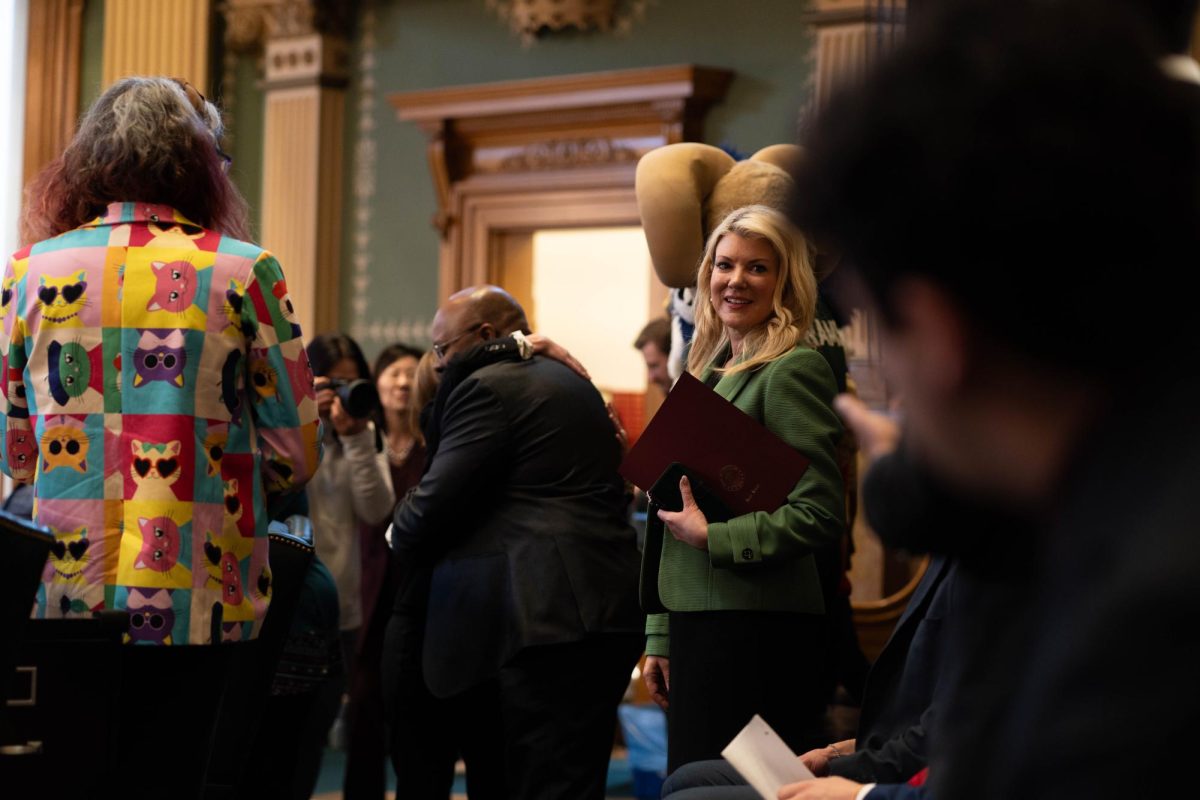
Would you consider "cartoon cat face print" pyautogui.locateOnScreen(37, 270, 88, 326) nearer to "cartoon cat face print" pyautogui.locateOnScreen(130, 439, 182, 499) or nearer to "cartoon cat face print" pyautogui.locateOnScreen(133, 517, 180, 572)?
"cartoon cat face print" pyautogui.locateOnScreen(130, 439, 182, 499)

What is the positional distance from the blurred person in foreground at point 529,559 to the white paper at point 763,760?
1.14m

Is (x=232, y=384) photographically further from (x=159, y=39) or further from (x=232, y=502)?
(x=159, y=39)

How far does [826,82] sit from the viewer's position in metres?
0.67

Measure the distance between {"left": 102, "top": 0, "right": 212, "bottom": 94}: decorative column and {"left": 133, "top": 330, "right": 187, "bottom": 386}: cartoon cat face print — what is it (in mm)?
5458

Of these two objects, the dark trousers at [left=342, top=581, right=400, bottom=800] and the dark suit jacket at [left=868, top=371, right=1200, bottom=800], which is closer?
the dark suit jacket at [left=868, top=371, right=1200, bottom=800]

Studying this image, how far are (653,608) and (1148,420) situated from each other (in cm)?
211

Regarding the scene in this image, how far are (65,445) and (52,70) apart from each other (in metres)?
5.97

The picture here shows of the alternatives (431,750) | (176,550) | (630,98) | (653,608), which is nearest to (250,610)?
(176,550)

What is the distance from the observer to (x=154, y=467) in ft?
7.17

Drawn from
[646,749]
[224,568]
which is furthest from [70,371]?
[646,749]

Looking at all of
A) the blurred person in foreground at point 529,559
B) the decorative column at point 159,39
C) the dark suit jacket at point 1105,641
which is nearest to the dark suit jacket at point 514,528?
the blurred person in foreground at point 529,559

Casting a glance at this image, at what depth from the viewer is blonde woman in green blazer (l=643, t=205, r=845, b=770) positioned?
2.47 m

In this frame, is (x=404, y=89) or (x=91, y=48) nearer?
(x=404, y=89)

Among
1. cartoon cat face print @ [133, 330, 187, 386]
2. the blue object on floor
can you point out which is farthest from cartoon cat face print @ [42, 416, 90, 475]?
the blue object on floor
